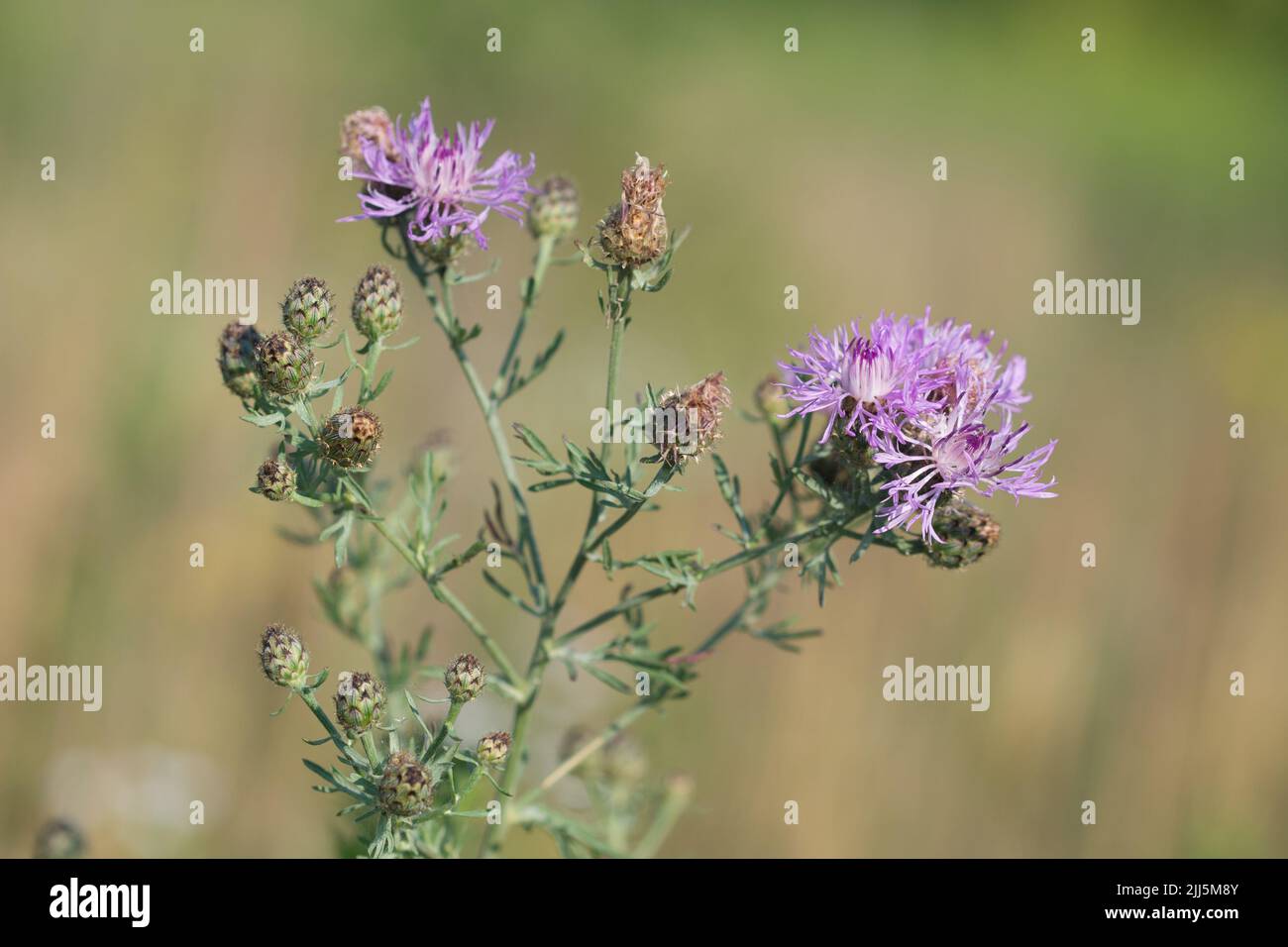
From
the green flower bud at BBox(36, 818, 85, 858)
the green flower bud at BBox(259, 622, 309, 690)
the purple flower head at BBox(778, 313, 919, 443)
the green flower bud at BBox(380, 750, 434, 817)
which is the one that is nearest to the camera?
the green flower bud at BBox(380, 750, 434, 817)

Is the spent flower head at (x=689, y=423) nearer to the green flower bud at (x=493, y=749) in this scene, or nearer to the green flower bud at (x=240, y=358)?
the green flower bud at (x=493, y=749)

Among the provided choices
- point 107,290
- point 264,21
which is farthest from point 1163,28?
point 107,290

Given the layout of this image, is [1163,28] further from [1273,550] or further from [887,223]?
[1273,550]

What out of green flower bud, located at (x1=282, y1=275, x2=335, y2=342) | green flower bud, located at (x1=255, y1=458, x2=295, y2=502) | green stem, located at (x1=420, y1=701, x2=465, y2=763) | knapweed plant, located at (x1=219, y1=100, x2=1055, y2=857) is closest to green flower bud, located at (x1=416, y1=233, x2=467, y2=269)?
knapweed plant, located at (x1=219, y1=100, x2=1055, y2=857)

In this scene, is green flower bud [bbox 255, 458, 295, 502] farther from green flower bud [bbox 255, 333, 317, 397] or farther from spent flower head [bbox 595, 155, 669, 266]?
spent flower head [bbox 595, 155, 669, 266]

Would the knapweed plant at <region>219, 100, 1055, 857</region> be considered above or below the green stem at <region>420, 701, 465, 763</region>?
above

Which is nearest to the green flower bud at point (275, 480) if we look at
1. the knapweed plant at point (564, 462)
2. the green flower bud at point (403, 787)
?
the knapweed plant at point (564, 462)
